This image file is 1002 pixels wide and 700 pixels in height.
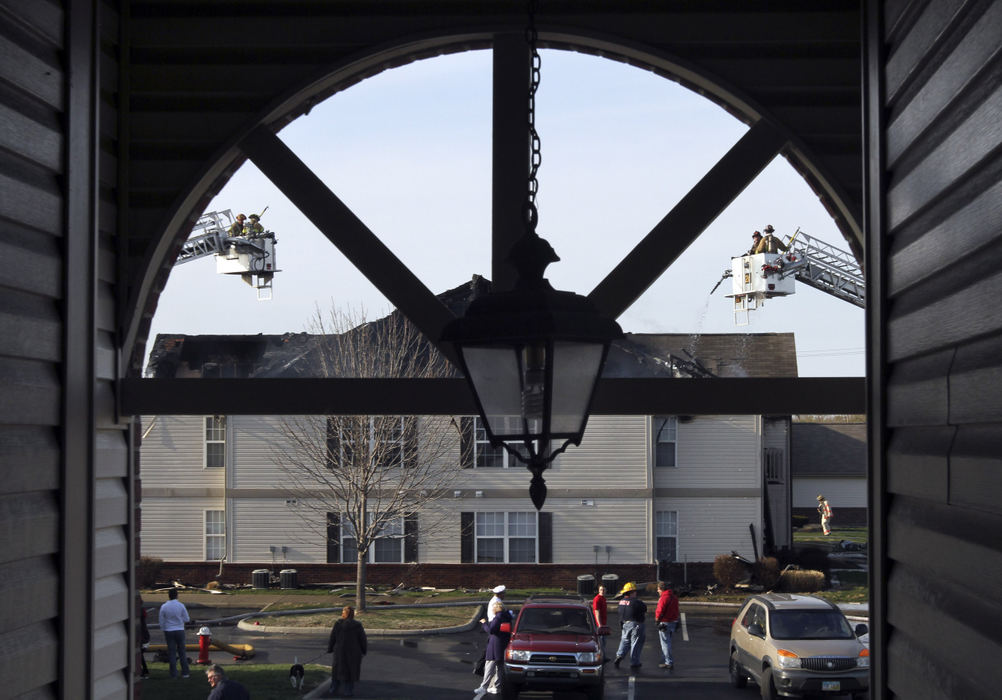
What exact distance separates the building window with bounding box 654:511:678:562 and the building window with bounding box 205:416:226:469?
37.9ft

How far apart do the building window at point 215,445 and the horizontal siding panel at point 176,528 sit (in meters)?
0.99

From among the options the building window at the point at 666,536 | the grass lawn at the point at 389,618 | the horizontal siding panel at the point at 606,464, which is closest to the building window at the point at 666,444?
the horizontal siding panel at the point at 606,464

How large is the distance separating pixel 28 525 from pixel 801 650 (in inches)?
524

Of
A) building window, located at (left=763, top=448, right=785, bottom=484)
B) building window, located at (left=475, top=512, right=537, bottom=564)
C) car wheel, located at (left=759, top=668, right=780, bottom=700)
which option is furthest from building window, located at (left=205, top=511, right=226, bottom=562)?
car wheel, located at (left=759, top=668, right=780, bottom=700)

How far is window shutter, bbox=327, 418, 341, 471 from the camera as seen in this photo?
25.5 m

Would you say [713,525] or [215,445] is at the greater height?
[215,445]

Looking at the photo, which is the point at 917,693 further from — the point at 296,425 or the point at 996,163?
the point at 296,425

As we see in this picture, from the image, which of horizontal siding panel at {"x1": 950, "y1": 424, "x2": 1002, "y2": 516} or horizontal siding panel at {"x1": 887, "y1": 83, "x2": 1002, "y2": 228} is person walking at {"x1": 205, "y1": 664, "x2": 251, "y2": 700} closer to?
horizontal siding panel at {"x1": 887, "y1": 83, "x2": 1002, "y2": 228}

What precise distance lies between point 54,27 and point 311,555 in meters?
25.7

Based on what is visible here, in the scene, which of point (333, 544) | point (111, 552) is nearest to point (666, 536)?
point (333, 544)

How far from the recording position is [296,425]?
88.0 ft

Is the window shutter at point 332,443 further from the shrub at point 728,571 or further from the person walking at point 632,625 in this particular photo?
the shrub at point 728,571

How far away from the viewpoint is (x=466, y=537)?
27.6 metres

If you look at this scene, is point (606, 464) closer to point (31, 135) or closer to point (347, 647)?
point (347, 647)
